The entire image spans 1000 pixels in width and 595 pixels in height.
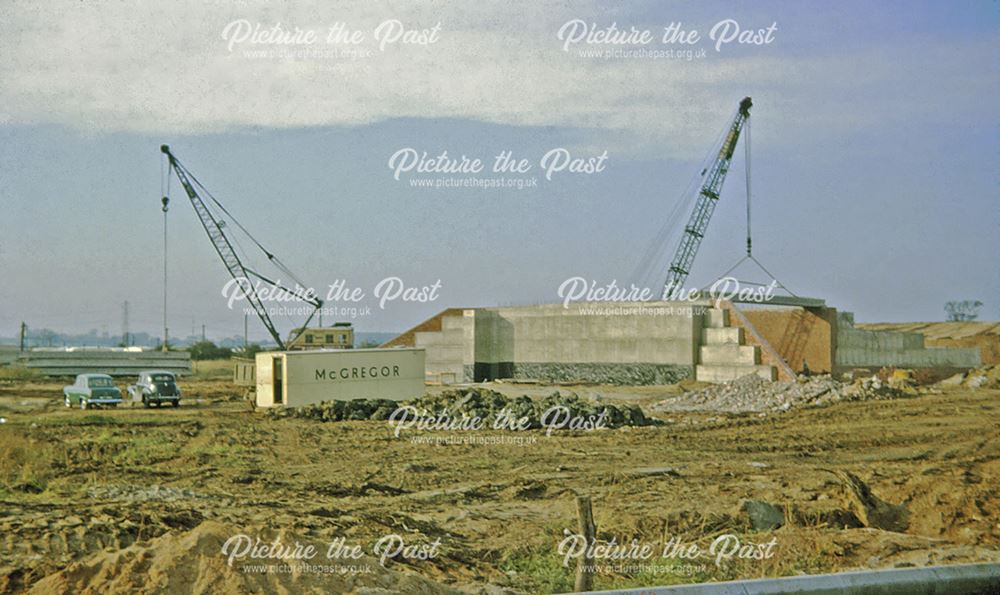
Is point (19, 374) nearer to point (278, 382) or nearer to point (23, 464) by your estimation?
point (278, 382)

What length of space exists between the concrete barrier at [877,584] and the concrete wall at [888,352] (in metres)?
34.7

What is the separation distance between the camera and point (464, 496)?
48.5 feet

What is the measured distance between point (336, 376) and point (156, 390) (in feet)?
27.7

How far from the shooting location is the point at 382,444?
22.2 metres

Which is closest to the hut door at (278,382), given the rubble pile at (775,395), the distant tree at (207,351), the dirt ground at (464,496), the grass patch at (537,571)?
the dirt ground at (464,496)

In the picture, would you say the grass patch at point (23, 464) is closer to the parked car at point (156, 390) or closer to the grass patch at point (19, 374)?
the parked car at point (156, 390)

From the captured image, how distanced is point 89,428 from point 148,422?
2253mm

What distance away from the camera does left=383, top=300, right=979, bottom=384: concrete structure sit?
41.0m

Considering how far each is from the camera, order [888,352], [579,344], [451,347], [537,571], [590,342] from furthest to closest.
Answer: [451,347], [579,344], [590,342], [888,352], [537,571]

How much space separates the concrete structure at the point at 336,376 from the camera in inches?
1158

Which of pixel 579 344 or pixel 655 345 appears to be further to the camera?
pixel 579 344

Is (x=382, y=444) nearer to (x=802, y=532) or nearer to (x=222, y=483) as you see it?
(x=222, y=483)

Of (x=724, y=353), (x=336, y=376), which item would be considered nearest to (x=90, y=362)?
(x=336, y=376)

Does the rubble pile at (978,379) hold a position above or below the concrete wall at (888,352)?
below
